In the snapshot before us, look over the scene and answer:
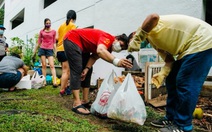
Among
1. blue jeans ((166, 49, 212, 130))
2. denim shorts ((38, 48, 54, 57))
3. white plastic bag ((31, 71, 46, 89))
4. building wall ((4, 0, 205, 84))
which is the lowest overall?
white plastic bag ((31, 71, 46, 89))

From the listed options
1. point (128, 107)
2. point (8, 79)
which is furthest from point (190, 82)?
point (8, 79)

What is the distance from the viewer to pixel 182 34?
200 cm

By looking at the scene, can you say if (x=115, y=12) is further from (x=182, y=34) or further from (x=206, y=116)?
(x=182, y=34)

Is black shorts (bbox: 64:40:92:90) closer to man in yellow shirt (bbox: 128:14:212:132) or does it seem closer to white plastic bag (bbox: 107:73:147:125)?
white plastic bag (bbox: 107:73:147:125)

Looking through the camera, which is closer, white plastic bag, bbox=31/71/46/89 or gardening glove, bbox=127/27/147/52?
gardening glove, bbox=127/27/147/52

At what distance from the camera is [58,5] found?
34.0 ft

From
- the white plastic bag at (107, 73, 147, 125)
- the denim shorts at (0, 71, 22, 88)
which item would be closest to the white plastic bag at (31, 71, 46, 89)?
the denim shorts at (0, 71, 22, 88)

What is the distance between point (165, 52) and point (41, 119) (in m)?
1.51

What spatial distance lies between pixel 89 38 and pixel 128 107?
3.54 feet

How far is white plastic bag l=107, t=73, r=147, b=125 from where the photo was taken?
209 centimetres

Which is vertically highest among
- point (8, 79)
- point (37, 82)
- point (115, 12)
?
point (115, 12)

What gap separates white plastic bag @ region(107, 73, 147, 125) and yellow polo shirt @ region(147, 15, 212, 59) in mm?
609

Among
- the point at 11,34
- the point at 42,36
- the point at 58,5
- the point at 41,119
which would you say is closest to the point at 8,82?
the point at 42,36

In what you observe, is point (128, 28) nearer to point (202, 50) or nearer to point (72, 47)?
point (72, 47)
